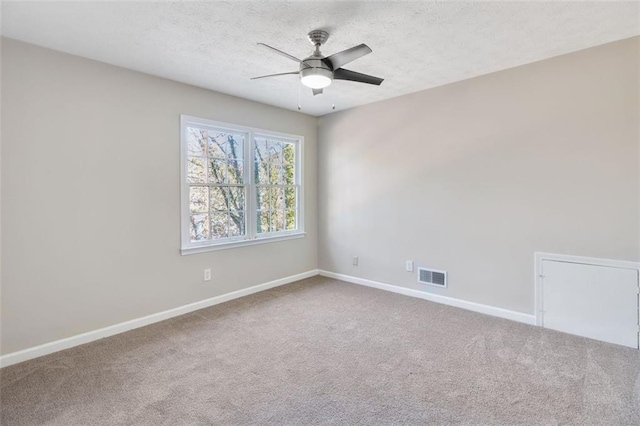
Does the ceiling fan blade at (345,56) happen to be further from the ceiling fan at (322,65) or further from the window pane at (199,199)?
the window pane at (199,199)

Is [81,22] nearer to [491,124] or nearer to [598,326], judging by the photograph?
[491,124]

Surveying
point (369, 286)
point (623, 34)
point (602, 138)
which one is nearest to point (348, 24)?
point (623, 34)

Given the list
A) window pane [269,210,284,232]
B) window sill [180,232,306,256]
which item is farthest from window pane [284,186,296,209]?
window sill [180,232,306,256]

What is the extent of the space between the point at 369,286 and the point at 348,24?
10.7 ft

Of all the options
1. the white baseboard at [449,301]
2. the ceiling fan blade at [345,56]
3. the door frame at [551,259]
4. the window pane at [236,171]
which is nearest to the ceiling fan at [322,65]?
the ceiling fan blade at [345,56]

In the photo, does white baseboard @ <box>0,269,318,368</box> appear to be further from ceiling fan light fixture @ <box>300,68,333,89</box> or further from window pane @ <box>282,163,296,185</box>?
ceiling fan light fixture @ <box>300,68,333,89</box>

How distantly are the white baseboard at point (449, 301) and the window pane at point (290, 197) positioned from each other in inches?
49.0

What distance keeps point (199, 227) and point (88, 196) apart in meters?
1.13

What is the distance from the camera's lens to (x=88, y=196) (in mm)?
2863

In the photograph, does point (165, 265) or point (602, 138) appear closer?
point (602, 138)

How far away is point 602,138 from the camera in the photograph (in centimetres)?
278

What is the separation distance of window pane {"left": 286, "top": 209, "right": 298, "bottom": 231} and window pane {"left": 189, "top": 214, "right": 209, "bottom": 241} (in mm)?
1315

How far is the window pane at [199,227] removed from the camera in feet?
12.0

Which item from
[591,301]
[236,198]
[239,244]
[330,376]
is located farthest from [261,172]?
[591,301]
